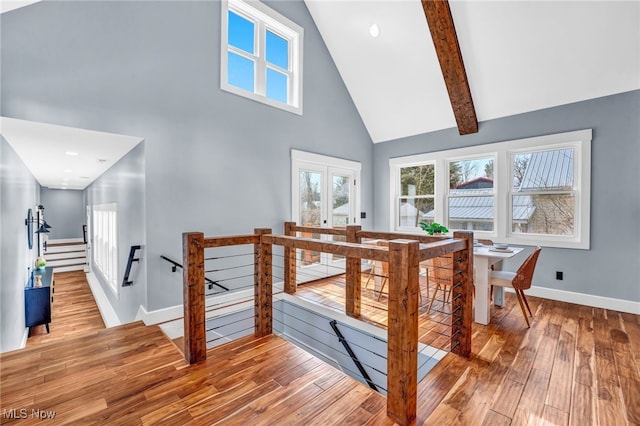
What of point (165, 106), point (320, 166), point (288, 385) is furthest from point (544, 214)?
point (165, 106)

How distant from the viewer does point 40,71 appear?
2.35 metres

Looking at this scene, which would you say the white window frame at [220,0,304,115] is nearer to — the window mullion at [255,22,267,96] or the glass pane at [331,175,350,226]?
the window mullion at [255,22,267,96]

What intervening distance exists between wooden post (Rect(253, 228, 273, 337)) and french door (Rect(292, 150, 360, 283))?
1.81 m

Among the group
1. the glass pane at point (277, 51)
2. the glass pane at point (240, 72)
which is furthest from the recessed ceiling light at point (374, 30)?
the glass pane at point (240, 72)

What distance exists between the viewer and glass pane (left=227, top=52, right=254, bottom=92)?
380cm

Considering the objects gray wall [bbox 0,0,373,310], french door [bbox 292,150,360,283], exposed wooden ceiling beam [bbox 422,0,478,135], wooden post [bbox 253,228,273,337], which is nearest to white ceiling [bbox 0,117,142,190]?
gray wall [bbox 0,0,373,310]

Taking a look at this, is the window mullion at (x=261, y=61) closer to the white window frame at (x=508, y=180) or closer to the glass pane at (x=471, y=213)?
the white window frame at (x=508, y=180)

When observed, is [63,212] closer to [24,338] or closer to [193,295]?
[24,338]

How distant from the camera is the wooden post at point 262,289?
8.14 ft

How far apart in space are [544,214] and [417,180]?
2.06 meters

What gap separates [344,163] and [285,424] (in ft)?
14.3

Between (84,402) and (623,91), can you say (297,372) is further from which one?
(623,91)

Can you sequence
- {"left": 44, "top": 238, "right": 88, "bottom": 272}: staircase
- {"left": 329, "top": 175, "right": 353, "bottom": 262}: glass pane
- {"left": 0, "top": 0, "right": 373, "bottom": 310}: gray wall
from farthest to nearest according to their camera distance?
{"left": 44, "top": 238, "right": 88, "bottom": 272}: staircase < {"left": 329, "top": 175, "right": 353, "bottom": 262}: glass pane < {"left": 0, "top": 0, "right": 373, "bottom": 310}: gray wall

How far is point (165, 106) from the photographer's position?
309cm
